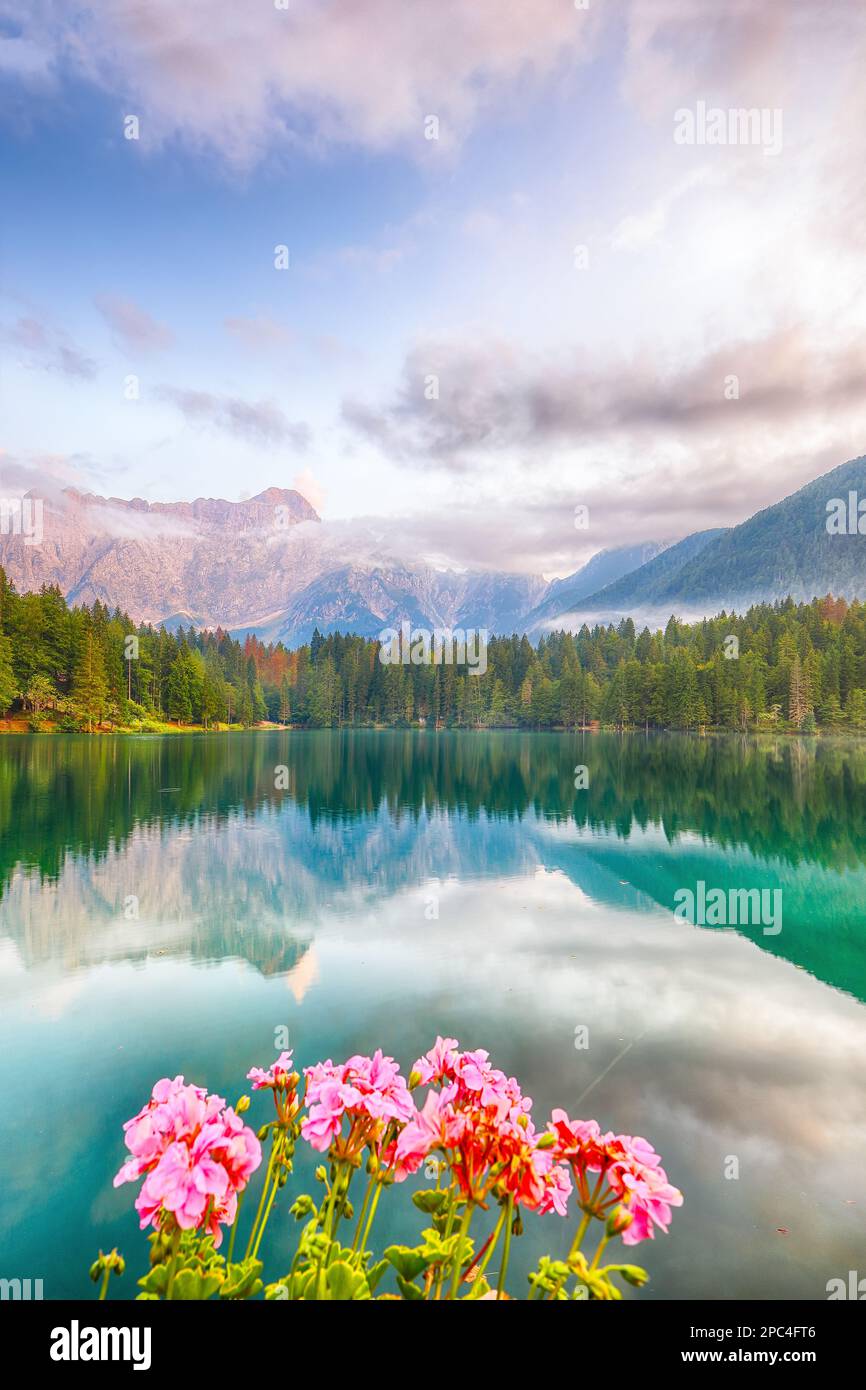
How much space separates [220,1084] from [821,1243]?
6.22m

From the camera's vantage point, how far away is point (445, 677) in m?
146

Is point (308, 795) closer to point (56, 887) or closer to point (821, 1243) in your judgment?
point (56, 887)

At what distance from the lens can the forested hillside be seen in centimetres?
7938

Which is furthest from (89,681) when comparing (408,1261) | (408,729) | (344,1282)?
(408,1261)

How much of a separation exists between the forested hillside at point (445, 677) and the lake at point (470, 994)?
60995mm

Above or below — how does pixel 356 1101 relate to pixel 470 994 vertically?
above

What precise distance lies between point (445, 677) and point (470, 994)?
136 meters

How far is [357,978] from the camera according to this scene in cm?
1115

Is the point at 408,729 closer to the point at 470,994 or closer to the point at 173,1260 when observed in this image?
the point at 470,994

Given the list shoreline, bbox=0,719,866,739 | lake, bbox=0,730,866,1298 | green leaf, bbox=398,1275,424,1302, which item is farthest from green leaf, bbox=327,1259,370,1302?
shoreline, bbox=0,719,866,739

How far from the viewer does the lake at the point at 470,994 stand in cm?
559

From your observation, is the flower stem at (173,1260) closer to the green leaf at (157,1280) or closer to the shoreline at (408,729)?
the green leaf at (157,1280)

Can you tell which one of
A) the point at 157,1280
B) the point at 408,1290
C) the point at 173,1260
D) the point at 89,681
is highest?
the point at 89,681
